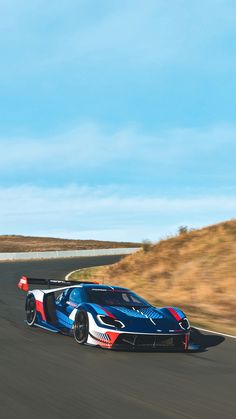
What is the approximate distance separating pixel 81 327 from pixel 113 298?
1.06 m

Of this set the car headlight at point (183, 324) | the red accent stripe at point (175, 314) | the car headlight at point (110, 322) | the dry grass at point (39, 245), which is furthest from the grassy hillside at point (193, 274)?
the dry grass at point (39, 245)

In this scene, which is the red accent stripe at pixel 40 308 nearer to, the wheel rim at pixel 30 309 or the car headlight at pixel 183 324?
the wheel rim at pixel 30 309

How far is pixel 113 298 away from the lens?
11703mm

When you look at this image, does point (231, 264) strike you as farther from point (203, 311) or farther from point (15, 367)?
point (15, 367)

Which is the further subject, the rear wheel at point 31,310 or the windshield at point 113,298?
the rear wheel at point 31,310

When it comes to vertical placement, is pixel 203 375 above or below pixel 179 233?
below

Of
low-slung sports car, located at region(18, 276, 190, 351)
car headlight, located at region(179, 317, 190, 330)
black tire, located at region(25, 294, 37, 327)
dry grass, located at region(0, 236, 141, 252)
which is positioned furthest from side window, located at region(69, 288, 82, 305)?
dry grass, located at region(0, 236, 141, 252)

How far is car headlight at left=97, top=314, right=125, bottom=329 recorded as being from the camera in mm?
10277

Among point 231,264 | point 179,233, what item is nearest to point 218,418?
point 231,264

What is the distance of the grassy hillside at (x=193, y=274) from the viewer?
1947 centimetres

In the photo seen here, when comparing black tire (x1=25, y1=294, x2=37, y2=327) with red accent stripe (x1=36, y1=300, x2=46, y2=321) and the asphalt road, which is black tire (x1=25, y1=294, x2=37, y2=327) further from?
the asphalt road

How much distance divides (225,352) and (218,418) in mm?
4794

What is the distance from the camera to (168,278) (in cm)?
2616

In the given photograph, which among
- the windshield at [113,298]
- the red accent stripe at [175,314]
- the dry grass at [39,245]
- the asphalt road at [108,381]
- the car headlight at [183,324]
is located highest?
the dry grass at [39,245]
